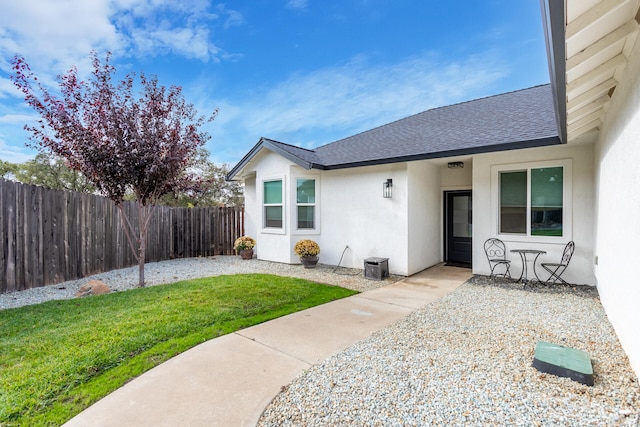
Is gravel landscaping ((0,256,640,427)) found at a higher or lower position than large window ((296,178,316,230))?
lower

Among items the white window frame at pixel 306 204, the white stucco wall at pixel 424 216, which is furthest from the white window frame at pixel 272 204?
the white stucco wall at pixel 424 216

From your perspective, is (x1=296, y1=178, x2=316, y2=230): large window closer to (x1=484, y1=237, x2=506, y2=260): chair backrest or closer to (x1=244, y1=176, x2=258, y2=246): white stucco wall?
(x1=244, y1=176, x2=258, y2=246): white stucco wall

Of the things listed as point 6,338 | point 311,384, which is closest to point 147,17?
point 6,338

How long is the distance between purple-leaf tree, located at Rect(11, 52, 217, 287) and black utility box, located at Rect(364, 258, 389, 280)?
17.3 feet

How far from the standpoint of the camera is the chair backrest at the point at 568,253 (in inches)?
257

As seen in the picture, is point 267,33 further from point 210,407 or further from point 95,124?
point 210,407

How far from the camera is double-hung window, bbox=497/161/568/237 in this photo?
22.1 ft

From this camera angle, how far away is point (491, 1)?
27.7ft

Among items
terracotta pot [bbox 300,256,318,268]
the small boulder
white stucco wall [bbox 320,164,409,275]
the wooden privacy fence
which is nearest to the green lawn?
the small boulder

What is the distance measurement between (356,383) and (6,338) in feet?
15.1

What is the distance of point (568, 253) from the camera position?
21.8ft

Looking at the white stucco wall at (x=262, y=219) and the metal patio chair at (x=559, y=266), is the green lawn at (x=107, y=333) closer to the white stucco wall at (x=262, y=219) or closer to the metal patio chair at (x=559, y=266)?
the white stucco wall at (x=262, y=219)

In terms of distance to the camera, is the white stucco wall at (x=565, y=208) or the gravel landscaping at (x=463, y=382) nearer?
the gravel landscaping at (x=463, y=382)

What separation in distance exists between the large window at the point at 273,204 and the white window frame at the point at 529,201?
625 cm
